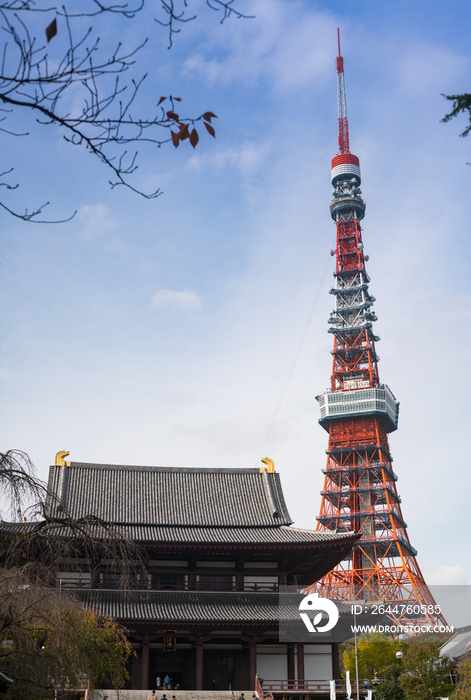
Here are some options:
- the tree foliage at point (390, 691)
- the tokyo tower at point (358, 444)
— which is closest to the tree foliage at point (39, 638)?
the tree foliage at point (390, 691)

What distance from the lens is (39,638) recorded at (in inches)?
600

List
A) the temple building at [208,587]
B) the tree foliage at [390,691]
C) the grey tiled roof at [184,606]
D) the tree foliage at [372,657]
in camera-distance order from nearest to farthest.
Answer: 1. the grey tiled roof at [184,606]
2. the temple building at [208,587]
3. the tree foliage at [390,691]
4. the tree foliage at [372,657]

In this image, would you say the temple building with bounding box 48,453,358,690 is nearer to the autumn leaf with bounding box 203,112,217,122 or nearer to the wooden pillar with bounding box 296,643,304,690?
the wooden pillar with bounding box 296,643,304,690

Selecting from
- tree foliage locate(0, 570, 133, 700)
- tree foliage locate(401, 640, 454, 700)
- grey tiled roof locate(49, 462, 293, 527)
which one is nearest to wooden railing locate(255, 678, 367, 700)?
tree foliage locate(401, 640, 454, 700)

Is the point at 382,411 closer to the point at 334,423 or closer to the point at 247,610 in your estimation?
the point at 334,423

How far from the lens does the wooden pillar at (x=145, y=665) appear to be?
99.0ft

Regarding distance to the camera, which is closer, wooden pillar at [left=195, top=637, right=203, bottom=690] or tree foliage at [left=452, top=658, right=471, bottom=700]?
tree foliage at [left=452, top=658, right=471, bottom=700]

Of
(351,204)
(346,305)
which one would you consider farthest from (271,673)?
(351,204)

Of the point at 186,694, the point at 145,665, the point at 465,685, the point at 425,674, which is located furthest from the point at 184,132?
the point at 425,674

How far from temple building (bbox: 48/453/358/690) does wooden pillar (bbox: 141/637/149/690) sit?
0.15 ft

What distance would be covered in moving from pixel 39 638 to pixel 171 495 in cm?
2517

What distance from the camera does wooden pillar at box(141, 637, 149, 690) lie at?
3017cm

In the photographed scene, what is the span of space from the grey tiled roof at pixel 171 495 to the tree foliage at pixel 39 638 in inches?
705

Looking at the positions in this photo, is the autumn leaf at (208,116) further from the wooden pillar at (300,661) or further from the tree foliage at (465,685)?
the wooden pillar at (300,661)
